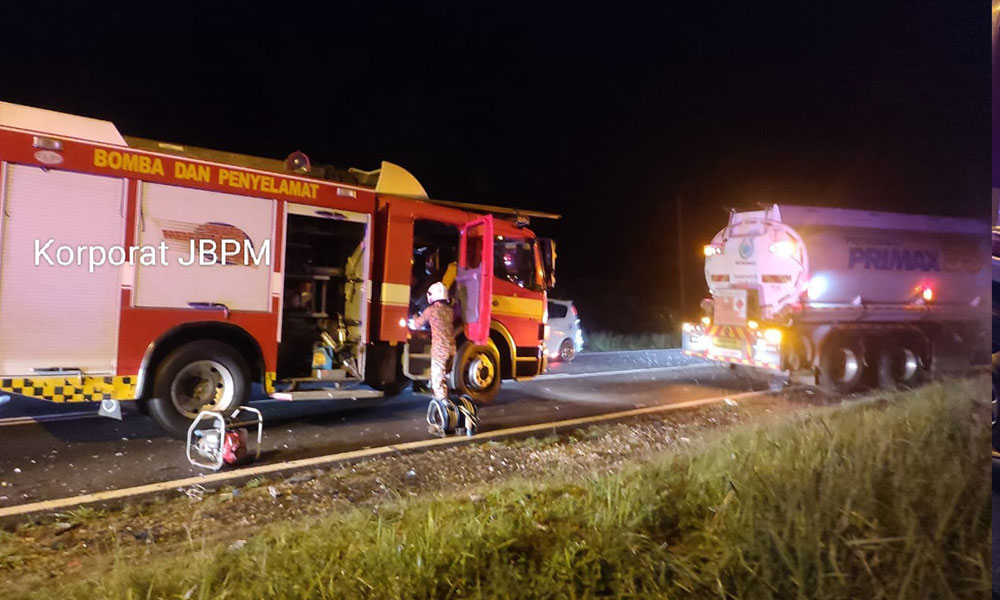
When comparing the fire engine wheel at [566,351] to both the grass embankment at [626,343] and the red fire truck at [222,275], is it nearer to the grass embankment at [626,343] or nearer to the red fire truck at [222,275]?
the grass embankment at [626,343]

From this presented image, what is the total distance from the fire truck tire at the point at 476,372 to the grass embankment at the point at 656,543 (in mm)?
4089

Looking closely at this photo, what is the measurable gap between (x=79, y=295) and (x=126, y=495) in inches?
91.3

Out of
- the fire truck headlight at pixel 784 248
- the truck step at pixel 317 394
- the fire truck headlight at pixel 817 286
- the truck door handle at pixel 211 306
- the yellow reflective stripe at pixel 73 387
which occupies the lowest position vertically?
the truck step at pixel 317 394

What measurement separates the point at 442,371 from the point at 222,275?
8.69 ft

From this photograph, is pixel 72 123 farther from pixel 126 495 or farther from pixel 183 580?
pixel 183 580

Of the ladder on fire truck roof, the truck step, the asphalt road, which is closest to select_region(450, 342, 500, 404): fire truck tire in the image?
the asphalt road

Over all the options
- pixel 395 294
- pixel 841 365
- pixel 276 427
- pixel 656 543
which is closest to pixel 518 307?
pixel 395 294

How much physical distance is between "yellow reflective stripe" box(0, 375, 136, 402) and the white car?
957 cm

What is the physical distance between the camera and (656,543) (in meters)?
4.04

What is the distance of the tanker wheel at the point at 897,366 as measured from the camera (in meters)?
12.3

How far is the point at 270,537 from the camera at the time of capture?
4203 mm

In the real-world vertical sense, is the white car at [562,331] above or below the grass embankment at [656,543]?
above

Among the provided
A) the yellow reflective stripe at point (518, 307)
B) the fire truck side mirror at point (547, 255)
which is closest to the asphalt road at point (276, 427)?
the yellow reflective stripe at point (518, 307)

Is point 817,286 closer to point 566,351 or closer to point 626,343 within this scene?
point 566,351
